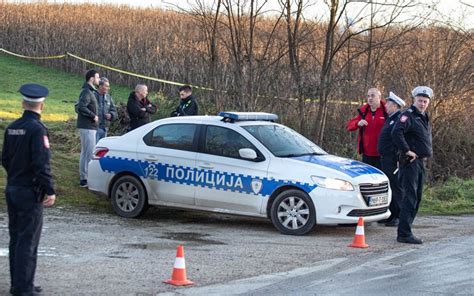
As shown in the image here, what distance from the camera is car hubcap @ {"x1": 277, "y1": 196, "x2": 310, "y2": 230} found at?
11578 mm

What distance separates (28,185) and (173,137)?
213 inches

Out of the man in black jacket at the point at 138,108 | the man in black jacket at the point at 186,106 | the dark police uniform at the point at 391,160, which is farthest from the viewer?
the man in black jacket at the point at 186,106

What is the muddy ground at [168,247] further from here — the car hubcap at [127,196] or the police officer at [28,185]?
the police officer at [28,185]

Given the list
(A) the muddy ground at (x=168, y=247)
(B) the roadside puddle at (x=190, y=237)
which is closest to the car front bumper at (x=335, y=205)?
(A) the muddy ground at (x=168, y=247)

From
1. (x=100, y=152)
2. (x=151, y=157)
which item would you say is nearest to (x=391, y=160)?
(x=151, y=157)

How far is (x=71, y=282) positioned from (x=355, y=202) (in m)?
4.58

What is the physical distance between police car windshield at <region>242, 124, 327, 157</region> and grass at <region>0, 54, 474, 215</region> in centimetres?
292

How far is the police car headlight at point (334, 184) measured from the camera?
452 inches

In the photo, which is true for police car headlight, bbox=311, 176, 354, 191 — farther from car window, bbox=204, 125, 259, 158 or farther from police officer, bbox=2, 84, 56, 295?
Result: police officer, bbox=2, 84, 56, 295

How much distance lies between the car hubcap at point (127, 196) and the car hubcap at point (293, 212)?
7.96 ft

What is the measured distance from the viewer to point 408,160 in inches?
437

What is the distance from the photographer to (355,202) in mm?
11461

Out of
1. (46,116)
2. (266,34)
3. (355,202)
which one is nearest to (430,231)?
(355,202)

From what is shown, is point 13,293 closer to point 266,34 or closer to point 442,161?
point 266,34
